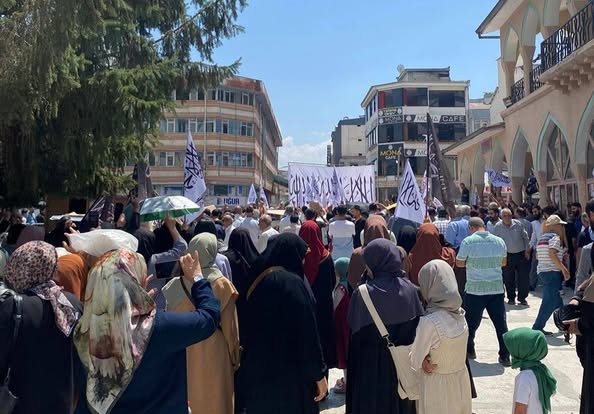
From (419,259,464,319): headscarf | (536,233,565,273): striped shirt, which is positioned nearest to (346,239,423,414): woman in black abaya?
(419,259,464,319): headscarf

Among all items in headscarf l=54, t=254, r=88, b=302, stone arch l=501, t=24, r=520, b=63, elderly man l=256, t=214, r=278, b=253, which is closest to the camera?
headscarf l=54, t=254, r=88, b=302

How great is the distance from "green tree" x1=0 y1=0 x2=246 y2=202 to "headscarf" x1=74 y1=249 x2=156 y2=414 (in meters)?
4.84

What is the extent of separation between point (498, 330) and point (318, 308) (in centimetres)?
274

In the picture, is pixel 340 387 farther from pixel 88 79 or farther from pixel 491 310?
pixel 88 79

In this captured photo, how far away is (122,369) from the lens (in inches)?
98.7

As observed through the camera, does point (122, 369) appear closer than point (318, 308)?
Yes

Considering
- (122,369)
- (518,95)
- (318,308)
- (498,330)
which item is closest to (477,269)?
(498,330)

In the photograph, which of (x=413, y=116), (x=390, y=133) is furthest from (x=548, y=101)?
(x=390, y=133)

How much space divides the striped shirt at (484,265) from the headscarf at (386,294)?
9.85ft

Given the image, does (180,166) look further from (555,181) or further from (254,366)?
(254,366)

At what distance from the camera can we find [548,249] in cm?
745

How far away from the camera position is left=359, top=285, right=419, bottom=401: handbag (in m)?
3.75

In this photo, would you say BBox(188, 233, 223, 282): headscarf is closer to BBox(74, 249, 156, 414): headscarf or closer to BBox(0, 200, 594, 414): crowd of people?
BBox(0, 200, 594, 414): crowd of people

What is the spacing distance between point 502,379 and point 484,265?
1.33 m
